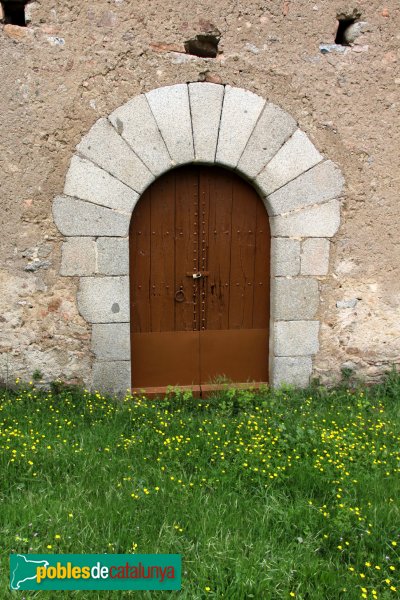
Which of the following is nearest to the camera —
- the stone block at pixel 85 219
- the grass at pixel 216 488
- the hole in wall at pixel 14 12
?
the grass at pixel 216 488

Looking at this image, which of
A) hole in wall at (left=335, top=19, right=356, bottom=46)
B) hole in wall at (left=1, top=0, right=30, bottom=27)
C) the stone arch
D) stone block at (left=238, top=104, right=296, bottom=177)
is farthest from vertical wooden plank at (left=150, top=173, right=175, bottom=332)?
hole in wall at (left=335, top=19, right=356, bottom=46)

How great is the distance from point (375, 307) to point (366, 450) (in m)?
1.44

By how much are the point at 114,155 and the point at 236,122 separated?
37.3 inches

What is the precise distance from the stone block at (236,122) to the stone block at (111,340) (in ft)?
4.85

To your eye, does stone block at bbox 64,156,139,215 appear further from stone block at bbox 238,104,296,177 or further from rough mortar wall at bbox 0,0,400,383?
stone block at bbox 238,104,296,177

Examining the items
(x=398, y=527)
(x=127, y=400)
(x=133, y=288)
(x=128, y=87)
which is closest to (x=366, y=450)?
(x=398, y=527)

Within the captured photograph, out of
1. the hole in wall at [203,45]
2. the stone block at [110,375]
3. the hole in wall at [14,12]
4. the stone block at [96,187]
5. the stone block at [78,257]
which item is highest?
the hole in wall at [14,12]

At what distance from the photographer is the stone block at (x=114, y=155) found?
376cm

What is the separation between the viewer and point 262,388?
13.9 ft

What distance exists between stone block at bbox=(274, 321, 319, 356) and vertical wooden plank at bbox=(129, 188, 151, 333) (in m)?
1.04

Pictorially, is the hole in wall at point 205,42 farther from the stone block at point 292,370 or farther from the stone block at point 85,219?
the stone block at point 292,370

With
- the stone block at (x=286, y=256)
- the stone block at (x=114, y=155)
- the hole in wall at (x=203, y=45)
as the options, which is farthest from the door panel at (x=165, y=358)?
the hole in wall at (x=203, y=45)

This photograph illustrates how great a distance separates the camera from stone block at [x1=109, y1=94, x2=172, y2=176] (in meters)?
3.77

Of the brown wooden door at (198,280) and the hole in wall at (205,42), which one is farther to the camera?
the brown wooden door at (198,280)
